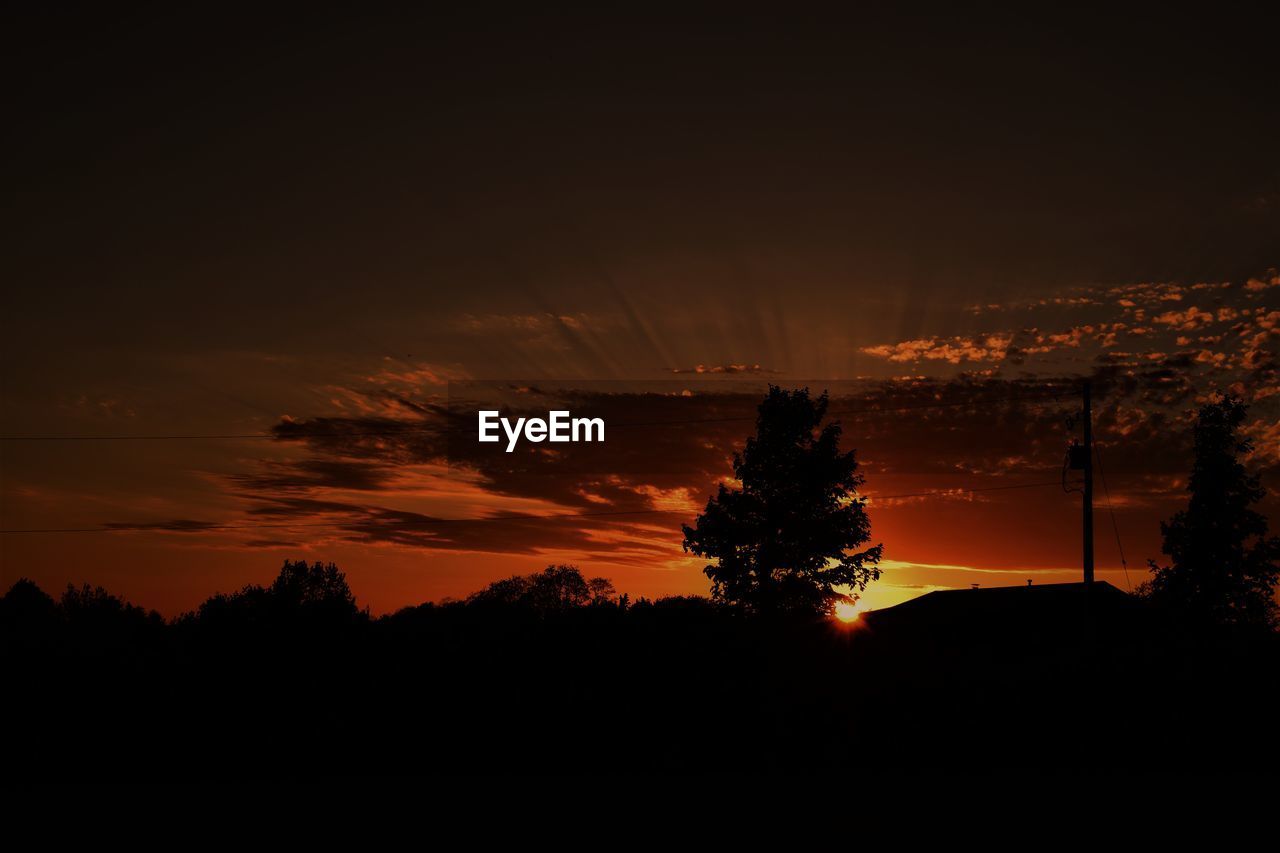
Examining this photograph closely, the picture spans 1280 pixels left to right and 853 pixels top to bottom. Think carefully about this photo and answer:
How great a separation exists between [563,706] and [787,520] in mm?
28430

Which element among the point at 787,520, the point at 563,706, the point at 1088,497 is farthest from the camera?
the point at 787,520

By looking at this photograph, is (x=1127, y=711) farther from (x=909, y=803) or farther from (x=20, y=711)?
(x=20, y=711)

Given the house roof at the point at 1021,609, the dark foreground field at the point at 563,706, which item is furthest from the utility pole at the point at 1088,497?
the house roof at the point at 1021,609

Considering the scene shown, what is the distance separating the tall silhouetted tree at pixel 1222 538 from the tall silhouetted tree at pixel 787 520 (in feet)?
75.8

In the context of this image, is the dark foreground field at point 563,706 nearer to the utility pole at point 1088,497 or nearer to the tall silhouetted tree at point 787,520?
the utility pole at point 1088,497

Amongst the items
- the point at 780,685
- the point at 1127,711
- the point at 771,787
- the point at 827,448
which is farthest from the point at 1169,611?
the point at 771,787

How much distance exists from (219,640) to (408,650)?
3.94 m

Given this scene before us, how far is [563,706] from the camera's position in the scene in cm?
2022

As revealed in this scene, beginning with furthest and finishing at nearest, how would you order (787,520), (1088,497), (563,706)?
1. (787,520)
2. (1088,497)
3. (563,706)

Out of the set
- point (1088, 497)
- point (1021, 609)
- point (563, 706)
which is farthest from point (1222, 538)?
point (563, 706)

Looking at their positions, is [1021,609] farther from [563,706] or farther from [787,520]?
[563,706]

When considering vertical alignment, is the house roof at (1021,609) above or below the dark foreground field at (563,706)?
above

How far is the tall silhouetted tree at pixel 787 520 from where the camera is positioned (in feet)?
154

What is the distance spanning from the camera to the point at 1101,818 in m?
15.6
